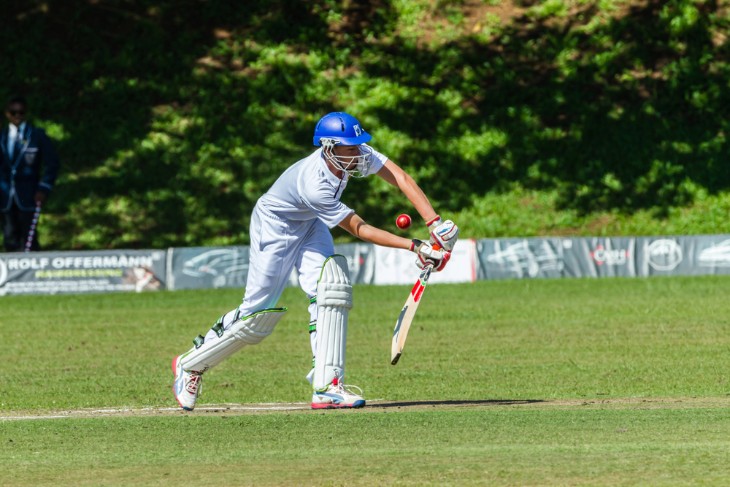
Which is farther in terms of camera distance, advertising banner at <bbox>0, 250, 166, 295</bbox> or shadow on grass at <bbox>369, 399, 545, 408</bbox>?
advertising banner at <bbox>0, 250, 166, 295</bbox>

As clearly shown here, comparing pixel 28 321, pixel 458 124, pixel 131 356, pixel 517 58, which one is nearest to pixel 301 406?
pixel 131 356

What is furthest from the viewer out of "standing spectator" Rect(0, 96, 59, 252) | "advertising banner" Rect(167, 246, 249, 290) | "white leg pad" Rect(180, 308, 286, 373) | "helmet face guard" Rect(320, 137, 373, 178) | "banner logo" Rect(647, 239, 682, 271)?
"banner logo" Rect(647, 239, 682, 271)

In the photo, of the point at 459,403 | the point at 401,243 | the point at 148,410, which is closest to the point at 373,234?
the point at 401,243

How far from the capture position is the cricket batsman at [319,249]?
7.87 m

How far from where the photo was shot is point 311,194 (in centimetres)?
784

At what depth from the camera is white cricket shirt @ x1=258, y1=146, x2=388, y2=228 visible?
308 inches

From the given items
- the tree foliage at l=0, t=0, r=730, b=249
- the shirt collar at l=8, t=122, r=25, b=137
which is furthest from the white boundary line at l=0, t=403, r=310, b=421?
the tree foliage at l=0, t=0, r=730, b=249

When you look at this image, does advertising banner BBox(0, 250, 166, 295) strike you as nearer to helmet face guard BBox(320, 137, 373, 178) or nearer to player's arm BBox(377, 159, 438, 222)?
player's arm BBox(377, 159, 438, 222)

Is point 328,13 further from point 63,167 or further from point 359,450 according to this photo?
point 359,450

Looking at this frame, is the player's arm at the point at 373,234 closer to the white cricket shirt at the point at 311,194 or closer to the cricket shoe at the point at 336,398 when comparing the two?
the white cricket shirt at the point at 311,194

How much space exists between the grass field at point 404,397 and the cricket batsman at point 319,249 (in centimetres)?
32

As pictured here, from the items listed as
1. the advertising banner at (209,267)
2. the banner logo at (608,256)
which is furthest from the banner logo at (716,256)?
the advertising banner at (209,267)

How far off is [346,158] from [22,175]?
11559 mm

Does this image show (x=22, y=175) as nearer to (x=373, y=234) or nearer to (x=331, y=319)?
(x=331, y=319)
